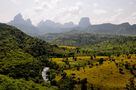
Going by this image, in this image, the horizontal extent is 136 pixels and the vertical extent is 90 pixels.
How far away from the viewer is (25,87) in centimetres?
18850

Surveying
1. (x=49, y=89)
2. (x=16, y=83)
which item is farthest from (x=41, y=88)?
(x=16, y=83)

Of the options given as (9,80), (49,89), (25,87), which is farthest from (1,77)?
(49,89)

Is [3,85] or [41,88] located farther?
[41,88]

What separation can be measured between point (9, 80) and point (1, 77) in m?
6.83

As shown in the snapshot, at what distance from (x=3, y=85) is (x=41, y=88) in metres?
26.5

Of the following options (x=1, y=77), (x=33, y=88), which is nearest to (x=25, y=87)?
(x=33, y=88)

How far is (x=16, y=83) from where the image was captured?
189 m

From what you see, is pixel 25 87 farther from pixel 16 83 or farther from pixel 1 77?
pixel 1 77

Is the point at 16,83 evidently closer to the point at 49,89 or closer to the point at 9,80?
the point at 9,80

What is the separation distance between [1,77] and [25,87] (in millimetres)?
19261

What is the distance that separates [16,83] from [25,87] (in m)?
6.54

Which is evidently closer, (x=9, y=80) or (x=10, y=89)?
(x=10, y=89)

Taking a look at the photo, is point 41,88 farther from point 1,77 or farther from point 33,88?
point 1,77

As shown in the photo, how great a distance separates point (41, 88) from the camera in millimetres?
194500
